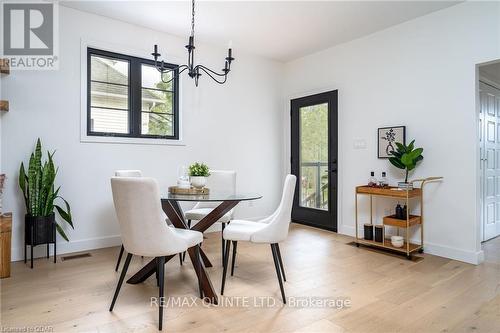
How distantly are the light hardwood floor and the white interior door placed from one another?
2.81 ft

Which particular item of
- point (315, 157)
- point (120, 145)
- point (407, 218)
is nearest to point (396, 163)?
point (407, 218)

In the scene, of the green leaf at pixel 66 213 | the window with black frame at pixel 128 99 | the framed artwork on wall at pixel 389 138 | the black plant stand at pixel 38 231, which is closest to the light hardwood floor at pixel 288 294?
the black plant stand at pixel 38 231

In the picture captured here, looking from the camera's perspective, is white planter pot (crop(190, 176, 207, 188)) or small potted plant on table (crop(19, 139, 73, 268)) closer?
white planter pot (crop(190, 176, 207, 188))

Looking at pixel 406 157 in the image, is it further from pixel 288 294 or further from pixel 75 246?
pixel 75 246

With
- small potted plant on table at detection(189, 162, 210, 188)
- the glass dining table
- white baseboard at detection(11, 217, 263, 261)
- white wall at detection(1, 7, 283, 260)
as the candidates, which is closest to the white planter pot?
small potted plant on table at detection(189, 162, 210, 188)

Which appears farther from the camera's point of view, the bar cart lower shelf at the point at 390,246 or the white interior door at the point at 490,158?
the white interior door at the point at 490,158

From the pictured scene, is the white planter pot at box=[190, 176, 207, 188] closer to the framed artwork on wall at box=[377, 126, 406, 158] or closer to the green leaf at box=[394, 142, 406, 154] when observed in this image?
the green leaf at box=[394, 142, 406, 154]

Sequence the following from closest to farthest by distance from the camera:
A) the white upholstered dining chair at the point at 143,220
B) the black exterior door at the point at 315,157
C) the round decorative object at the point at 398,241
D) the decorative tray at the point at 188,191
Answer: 1. the white upholstered dining chair at the point at 143,220
2. the decorative tray at the point at 188,191
3. the round decorative object at the point at 398,241
4. the black exterior door at the point at 315,157

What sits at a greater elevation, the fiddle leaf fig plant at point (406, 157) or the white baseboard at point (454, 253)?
the fiddle leaf fig plant at point (406, 157)

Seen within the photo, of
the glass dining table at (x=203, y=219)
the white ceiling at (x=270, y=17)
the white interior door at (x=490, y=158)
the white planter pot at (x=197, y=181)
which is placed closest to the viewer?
the glass dining table at (x=203, y=219)

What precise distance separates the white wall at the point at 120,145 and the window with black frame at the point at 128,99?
0.15 meters

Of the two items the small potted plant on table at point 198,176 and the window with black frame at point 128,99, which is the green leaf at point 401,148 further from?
the window with black frame at point 128,99

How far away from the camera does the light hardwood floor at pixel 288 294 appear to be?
1.93 metres

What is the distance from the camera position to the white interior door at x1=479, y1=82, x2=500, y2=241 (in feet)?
13.3
